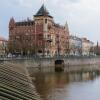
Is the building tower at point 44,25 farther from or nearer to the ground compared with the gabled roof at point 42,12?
nearer to the ground

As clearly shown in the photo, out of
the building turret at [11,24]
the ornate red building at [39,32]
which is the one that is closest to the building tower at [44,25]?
the ornate red building at [39,32]

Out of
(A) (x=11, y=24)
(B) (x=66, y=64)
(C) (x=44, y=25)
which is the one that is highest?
(A) (x=11, y=24)

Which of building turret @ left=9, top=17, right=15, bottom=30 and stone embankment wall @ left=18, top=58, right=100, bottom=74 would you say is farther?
building turret @ left=9, top=17, right=15, bottom=30

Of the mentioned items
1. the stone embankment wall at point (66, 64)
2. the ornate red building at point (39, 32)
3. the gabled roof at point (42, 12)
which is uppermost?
the gabled roof at point (42, 12)

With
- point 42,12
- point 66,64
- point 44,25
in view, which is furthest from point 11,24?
point 66,64

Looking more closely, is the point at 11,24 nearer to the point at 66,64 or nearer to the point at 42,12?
the point at 42,12

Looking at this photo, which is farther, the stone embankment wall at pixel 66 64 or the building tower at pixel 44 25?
the building tower at pixel 44 25

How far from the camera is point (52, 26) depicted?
14600 cm

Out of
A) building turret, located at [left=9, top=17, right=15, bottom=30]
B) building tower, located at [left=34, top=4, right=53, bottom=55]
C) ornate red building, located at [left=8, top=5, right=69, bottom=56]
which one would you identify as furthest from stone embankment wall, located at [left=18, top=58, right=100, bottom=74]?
building turret, located at [left=9, top=17, right=15, bottom=30]

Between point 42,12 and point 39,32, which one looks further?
point 42,12

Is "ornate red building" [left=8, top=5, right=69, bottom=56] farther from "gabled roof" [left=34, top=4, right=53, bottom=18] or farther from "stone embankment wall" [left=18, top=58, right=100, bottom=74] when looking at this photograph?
"stone embankment wall" [left=18, top=58, right=100, bottom=74]

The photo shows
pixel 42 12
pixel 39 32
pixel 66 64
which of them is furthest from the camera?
pixel 42 12

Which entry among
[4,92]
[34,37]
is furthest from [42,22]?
[4,92]

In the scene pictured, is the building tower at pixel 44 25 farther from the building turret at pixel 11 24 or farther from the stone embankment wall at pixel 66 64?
the stone embankment wall at pixel 66 64
